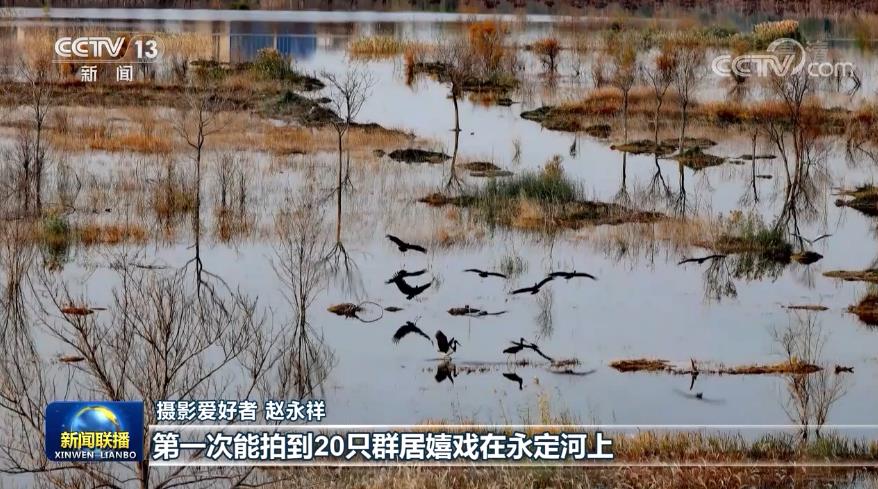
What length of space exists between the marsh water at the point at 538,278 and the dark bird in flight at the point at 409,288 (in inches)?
2.5

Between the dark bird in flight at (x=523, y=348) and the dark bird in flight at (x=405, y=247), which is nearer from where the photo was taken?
the dark bird in flight at (x=523, y=348)

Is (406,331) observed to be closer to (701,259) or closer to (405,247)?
(405,247)

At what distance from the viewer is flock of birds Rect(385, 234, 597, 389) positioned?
8.01 meters

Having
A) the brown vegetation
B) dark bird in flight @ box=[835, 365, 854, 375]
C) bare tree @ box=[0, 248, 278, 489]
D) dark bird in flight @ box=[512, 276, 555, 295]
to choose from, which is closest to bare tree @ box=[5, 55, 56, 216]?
bare tree @ box=[0, 248, 278, 489]

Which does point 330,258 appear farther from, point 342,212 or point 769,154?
point 769,154

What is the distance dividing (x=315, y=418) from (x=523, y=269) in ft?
11.5

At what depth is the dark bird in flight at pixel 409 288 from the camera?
29.6ft

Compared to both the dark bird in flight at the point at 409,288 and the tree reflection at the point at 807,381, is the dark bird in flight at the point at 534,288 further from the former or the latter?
the tree reflection at the point at 807,381

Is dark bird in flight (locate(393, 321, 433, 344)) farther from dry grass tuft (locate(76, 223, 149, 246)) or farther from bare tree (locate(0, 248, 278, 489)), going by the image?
dry grass tuft (locate(76, 223, 149, 246))

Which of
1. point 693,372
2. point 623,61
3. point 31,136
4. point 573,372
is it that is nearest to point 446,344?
point 573,372

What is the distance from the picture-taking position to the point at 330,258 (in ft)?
29.9

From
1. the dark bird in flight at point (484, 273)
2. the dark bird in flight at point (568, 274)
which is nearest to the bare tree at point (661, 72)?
the dark bird in flight at point (568, 274)

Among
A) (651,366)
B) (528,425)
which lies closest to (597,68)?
(651,366)

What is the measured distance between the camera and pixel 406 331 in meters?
8.48
